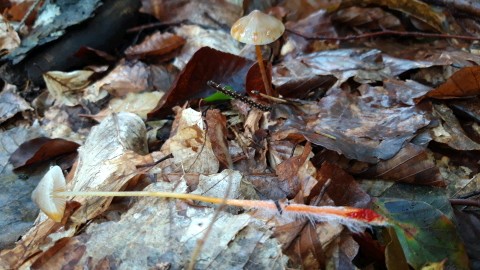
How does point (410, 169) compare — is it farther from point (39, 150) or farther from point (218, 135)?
point (39, 150)

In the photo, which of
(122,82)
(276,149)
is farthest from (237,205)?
(122,82)

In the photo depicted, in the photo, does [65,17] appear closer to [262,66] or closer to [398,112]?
[262,66]

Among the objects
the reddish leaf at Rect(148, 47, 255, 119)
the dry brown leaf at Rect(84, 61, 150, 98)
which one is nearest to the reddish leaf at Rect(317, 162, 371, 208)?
the reddish leaf at Rect(148, 47, 255, 119)

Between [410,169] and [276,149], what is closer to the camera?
[410,169]

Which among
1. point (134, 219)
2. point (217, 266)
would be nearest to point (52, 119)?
point (134, 219)

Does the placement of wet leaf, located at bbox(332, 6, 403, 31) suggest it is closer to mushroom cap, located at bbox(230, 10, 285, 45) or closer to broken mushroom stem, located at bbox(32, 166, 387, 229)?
mushroom cap, located at bbox(230, 10, 285, 45)

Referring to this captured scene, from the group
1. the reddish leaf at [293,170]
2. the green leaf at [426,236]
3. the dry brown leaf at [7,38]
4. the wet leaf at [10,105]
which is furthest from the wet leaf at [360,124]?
the dry brown leaf at [7,38]

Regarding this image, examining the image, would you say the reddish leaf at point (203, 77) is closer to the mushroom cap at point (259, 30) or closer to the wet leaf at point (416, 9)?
the mushroom cap at point (259, 30)
